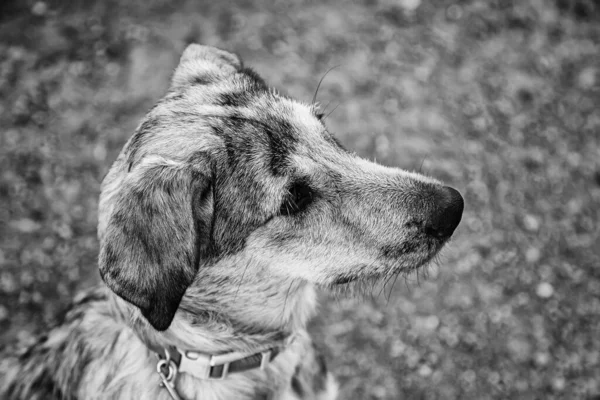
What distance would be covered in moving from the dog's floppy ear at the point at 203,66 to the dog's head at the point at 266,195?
67 mm

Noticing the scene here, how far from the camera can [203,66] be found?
361cm

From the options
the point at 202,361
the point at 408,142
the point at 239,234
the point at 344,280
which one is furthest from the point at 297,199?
the point at 408,142

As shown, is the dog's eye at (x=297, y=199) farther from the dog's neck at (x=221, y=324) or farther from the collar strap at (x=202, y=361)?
the collar strap at (x=202, y=361)

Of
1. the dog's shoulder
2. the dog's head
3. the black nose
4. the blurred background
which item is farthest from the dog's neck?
the blurred background

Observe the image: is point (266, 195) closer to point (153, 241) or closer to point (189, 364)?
point (153, 241)

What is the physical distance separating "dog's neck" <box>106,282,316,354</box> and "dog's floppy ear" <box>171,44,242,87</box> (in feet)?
5.06

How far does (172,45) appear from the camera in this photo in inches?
277

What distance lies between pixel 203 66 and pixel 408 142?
3450 mm

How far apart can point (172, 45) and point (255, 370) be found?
515 cm

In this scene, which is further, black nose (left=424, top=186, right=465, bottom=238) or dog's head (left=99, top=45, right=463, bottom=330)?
black nose (left=424, top=186, right=465, bottom=238)

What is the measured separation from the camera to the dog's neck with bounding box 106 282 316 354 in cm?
306

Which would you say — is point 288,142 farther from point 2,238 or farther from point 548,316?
point 2,238

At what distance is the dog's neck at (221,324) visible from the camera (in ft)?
10.0

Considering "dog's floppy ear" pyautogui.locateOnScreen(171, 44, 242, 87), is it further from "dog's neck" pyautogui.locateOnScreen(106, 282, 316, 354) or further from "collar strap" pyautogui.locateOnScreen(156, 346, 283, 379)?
"collar strap" pyautogui.locateOnScreen(156, 346, 283, 379)
